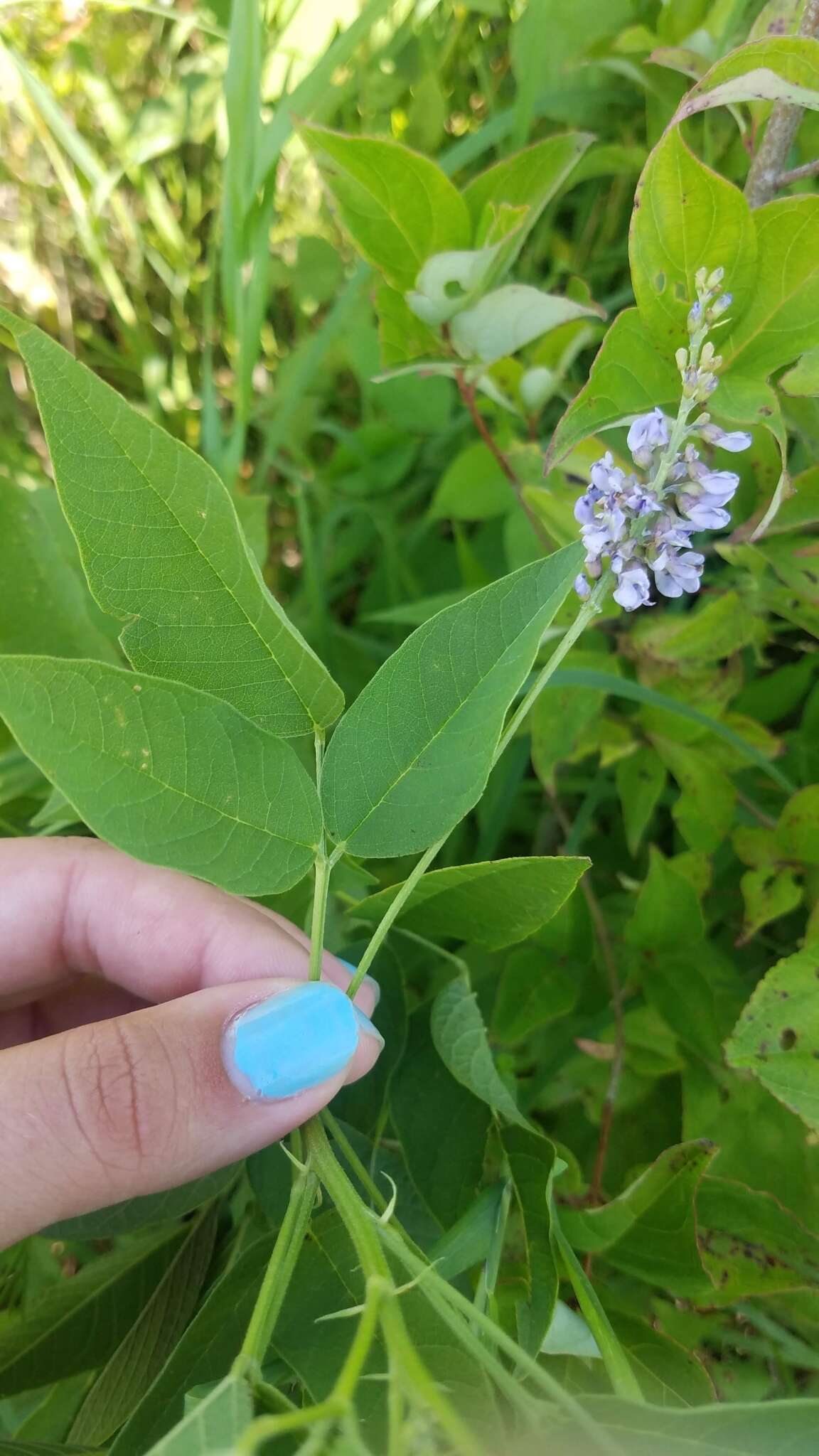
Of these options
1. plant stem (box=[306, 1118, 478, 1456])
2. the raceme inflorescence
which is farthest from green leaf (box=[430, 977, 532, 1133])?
A: the raceme inflorescence

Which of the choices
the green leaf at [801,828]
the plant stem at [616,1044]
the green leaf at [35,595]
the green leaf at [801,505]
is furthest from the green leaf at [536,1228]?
the green leaf at [35,595]

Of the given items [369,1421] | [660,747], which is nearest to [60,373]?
[369,1421]

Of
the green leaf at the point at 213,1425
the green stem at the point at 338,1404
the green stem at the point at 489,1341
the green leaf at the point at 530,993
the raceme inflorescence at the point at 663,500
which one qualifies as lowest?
the green leaf at the point at 530,993

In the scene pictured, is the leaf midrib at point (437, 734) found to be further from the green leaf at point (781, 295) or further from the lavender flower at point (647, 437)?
the green leaf at point (781, 295)

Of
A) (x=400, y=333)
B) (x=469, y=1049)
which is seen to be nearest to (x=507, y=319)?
(x=400, y=333)

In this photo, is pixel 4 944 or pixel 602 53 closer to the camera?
pixel 4 944

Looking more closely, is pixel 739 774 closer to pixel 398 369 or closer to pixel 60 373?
pixel 398 369

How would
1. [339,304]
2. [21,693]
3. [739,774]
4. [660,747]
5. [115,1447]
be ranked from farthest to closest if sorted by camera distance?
[339,304] < [739,774] < [660,747] < [115,1447] < [21,693]
